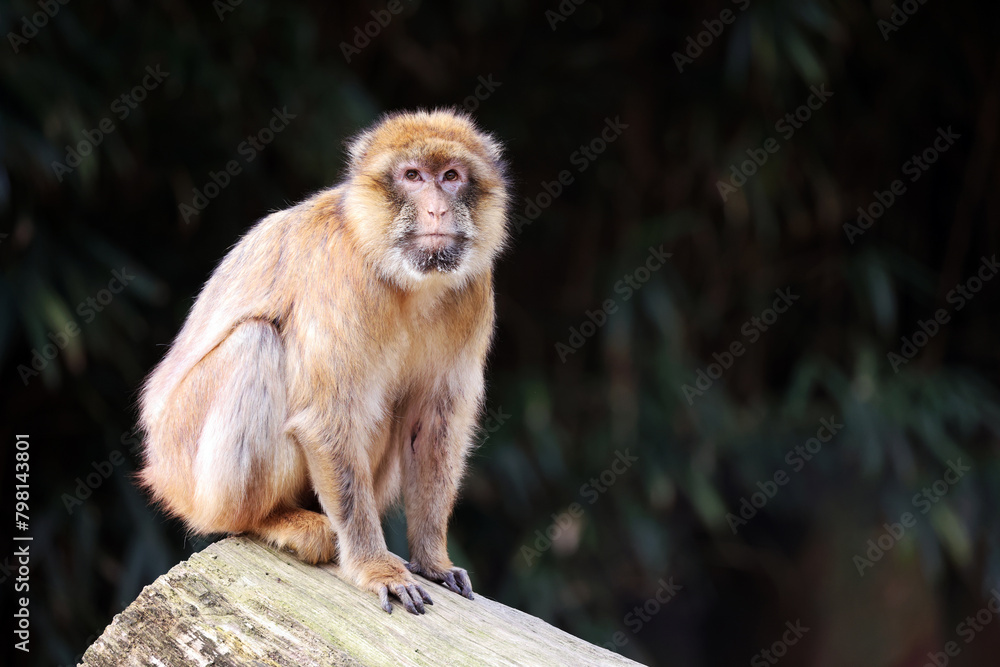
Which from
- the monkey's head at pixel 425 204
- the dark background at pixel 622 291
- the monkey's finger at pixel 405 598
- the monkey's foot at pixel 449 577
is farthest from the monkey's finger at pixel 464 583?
the dark background at pixel 622 291

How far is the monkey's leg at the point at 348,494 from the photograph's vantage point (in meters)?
3.40

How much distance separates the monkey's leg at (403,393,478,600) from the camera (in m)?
3.78

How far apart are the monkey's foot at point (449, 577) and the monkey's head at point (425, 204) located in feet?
3.53

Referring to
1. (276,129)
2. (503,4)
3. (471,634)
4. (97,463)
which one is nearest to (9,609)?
(97,463)

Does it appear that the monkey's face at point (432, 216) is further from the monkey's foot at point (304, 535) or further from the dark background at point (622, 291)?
the dark background at point (622, 291)

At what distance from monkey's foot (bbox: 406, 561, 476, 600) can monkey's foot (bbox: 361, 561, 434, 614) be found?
0.29m

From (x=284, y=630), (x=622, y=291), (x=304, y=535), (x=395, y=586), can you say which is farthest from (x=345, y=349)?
(x=622, y=291)

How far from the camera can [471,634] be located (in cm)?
319

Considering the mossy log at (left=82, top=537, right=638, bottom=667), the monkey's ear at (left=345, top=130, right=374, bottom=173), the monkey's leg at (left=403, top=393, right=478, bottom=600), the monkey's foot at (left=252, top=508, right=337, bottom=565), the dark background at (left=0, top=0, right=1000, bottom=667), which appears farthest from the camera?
the dark background at (left=0, top=0, right=1000, bottom=667)

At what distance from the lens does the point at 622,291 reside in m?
6.65

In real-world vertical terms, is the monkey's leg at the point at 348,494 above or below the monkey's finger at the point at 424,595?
above

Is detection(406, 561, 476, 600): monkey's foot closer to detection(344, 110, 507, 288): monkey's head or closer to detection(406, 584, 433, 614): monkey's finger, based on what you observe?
detection(406, 584, 433, 614): monkey's finger

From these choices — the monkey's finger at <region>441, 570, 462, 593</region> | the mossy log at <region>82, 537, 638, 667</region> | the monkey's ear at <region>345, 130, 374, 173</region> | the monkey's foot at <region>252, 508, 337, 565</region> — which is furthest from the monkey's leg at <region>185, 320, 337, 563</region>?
the monkey's ear at <region>345, 130, 374, 173</region>

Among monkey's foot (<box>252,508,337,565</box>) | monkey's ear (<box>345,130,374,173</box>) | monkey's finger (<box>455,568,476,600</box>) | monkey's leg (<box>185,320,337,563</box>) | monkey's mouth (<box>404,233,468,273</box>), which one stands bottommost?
monkey's finger (<box>455,568,476,600</box>)
